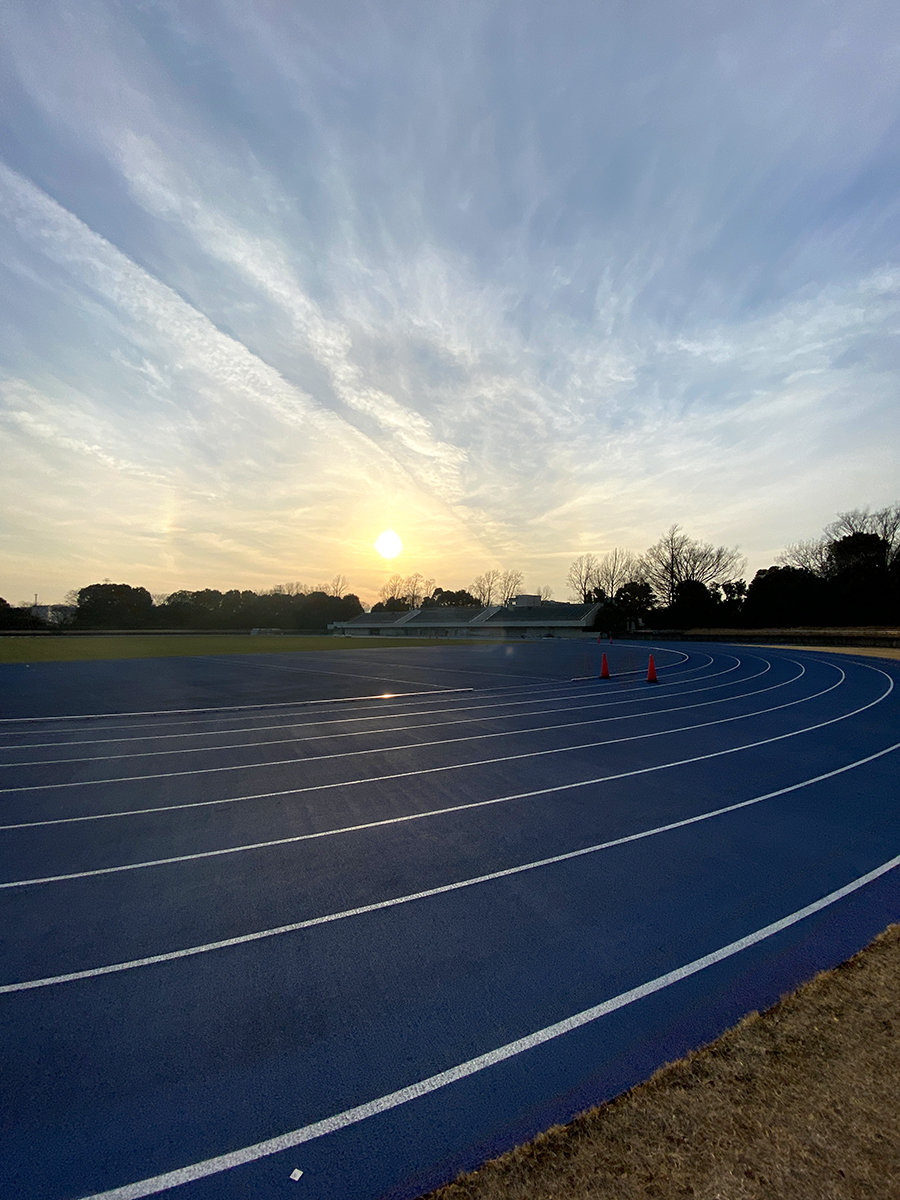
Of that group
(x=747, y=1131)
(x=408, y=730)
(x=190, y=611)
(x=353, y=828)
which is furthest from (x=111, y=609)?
(x=747, y=1131)

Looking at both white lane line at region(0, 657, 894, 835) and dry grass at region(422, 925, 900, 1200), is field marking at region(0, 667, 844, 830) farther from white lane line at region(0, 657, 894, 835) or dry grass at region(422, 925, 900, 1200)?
dry grass at region(422, 925, 900, 1200)

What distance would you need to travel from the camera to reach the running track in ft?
8.66

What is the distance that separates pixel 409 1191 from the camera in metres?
2.31

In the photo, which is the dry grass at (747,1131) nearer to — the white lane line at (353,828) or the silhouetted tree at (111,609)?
the white lane line at (353,828)

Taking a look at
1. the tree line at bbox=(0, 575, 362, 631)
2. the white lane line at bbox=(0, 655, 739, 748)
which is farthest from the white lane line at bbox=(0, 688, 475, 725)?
the tree line at bbox=(0, 575, 362, 631)

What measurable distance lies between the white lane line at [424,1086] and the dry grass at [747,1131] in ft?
1.72

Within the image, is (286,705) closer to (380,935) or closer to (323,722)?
(323,722)

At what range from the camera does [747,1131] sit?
98.0 inches

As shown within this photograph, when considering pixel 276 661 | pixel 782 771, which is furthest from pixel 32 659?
pixel 782 771

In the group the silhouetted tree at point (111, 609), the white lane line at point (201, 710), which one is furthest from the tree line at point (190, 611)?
the white lane line at point (201, 710)

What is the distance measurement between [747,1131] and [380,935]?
254cm

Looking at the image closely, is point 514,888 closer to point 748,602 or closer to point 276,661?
point 276,661

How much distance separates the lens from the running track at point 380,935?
8.66 feet

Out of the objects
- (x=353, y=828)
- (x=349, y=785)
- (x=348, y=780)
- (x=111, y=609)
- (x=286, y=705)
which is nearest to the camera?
(x=353, y=828)
